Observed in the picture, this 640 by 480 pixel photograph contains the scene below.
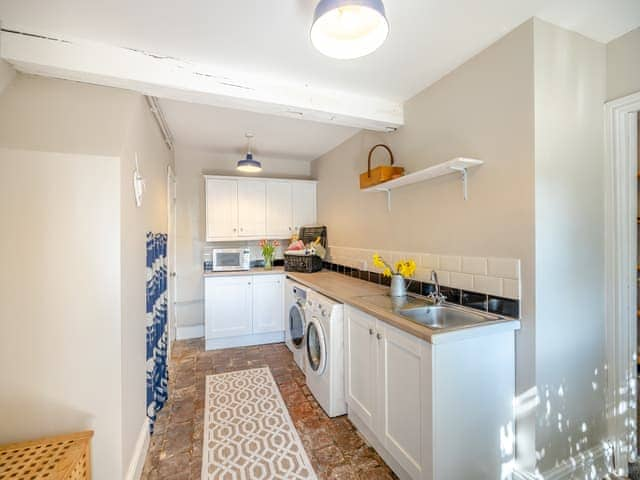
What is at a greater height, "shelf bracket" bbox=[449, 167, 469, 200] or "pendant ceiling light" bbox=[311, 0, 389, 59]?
"pendant ceiling light" bbox=[311, 0, 389, 59]

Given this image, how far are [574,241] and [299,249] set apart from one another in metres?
2.68

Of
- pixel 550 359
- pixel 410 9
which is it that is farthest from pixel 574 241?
pixel 410 9

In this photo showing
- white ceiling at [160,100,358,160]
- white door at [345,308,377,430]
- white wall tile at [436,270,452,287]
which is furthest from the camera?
white ceiling at [160,100,358,160]

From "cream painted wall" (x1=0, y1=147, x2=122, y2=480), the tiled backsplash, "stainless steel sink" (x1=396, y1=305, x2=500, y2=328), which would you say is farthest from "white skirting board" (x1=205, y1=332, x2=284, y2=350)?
"stainless steel sink" (x1=396, y1=305, x2=500, y2=328)

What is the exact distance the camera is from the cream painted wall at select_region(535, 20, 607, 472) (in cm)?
144

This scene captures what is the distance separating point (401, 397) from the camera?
1511 millimetres

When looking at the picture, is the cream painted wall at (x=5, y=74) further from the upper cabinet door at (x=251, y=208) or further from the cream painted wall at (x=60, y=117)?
the upper cabinet door at (x=251, y=208)

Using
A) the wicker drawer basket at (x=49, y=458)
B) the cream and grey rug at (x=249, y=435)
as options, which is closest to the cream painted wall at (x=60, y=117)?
the wicker drawer basket at (x=49, y=458)

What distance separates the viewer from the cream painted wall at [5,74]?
4.46ft

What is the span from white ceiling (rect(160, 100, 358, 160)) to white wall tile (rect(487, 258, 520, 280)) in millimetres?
1973

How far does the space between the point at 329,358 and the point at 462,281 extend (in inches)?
41.6

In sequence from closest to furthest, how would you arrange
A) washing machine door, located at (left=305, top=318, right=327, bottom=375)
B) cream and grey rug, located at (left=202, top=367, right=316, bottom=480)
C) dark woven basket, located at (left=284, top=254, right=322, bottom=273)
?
cream and grey rug, located at (left=202, top=367, right=316, bottom=480)
washing machine door, located at (left=305, top=318, right=327, bottom=375)
dark woven basket, located at (left=284, top=254, right=322, bottom=273)

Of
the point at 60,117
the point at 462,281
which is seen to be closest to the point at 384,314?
the point at 462,281

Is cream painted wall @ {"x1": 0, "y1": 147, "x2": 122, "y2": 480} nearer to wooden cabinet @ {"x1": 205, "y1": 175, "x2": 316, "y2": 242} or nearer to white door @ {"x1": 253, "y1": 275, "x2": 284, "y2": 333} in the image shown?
white door @ {"x1": 253, "y1": 275, "x2": 284, "y2": 333}
